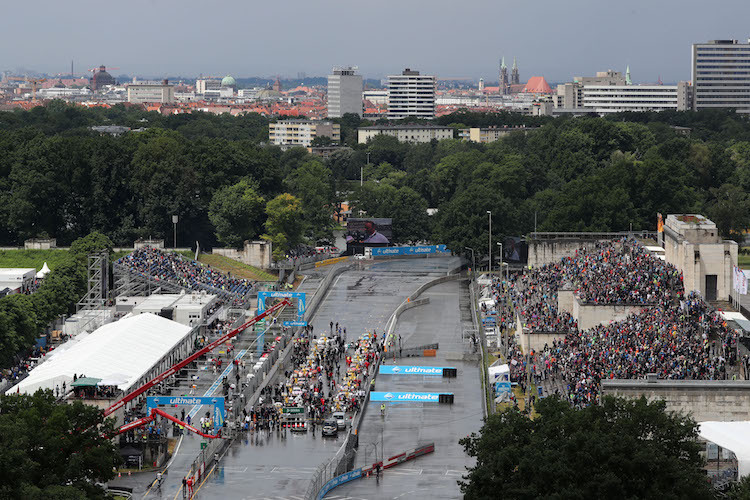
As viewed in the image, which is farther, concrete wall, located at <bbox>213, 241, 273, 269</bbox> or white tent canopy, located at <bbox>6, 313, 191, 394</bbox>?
concrete wall, located at <bbox>213, 241, 273, 269</bbox>

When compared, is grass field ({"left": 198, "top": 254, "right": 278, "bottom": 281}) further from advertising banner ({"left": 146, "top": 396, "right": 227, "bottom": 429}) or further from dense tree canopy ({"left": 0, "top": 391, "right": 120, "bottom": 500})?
dense tree canopy ({"left": 0, "top": 391, "right": 120, "bottom": 500})

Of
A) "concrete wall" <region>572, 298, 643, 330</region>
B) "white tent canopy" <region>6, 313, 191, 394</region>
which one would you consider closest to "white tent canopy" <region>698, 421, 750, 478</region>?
"concrete wall" <region>572, 298, 643, 330</region>

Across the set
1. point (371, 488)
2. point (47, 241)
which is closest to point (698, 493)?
point (371, 488)

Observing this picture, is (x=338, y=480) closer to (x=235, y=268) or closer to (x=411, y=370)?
(x=411, y=370)

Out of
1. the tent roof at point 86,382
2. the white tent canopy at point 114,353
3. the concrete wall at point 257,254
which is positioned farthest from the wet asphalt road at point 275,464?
the concrete wall at point 257,254

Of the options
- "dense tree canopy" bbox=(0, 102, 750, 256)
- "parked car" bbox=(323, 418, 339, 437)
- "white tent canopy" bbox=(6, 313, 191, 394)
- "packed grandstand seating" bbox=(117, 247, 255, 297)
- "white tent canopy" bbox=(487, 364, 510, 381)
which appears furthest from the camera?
"dense tree canopy" bbox=(0, 102, 750, 256)

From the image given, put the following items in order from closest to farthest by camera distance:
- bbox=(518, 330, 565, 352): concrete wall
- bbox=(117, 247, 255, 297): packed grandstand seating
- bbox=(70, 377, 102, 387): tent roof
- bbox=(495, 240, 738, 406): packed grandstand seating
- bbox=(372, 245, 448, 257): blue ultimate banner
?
bbox=(495, 240, 738, 406): packed grandstand seating, bbox=(70, 377, 102, 387): tent roof, bbox=(518, 330, 565, 352): concrete wall, bbox=(117, 247, 255, 297): packed grandstand seating, bbox=(372, 245, 448, 257): blue ultimate banner

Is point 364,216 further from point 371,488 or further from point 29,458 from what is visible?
point 29,458
